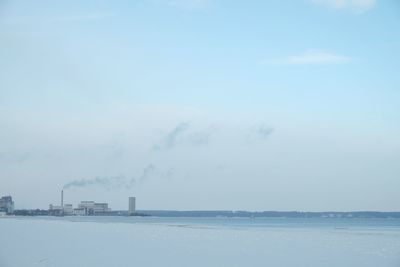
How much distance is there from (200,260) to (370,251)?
34.7ft

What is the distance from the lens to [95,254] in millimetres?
27578

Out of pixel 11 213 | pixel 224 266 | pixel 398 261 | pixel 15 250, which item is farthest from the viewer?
pixel 11 213

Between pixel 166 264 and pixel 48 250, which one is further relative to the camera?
pixel 48 250

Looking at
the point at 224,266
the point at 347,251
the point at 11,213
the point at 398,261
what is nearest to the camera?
the point at 224,266

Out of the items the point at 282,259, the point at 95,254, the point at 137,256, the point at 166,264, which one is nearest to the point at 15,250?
the point at 95,254

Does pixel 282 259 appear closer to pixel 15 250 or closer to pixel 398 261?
pixel 398 261

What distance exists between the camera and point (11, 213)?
136 meters

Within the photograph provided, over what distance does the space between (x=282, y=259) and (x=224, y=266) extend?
13.9 ft

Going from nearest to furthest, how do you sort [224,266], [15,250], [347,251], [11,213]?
[224,266] < [15,250] < [347,251] < [11,213]

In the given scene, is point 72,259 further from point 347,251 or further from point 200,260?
point 347,251

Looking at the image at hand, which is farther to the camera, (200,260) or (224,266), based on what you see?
(200,260)

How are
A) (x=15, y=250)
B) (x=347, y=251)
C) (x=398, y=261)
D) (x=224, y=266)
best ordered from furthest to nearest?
1. (x=347, y=251)
2. (x=15, y=250)
3. (x=398, y=261)
4. (x=224, y=266)

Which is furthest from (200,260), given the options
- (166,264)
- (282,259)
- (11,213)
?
(11,213)

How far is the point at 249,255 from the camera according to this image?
28.9m
